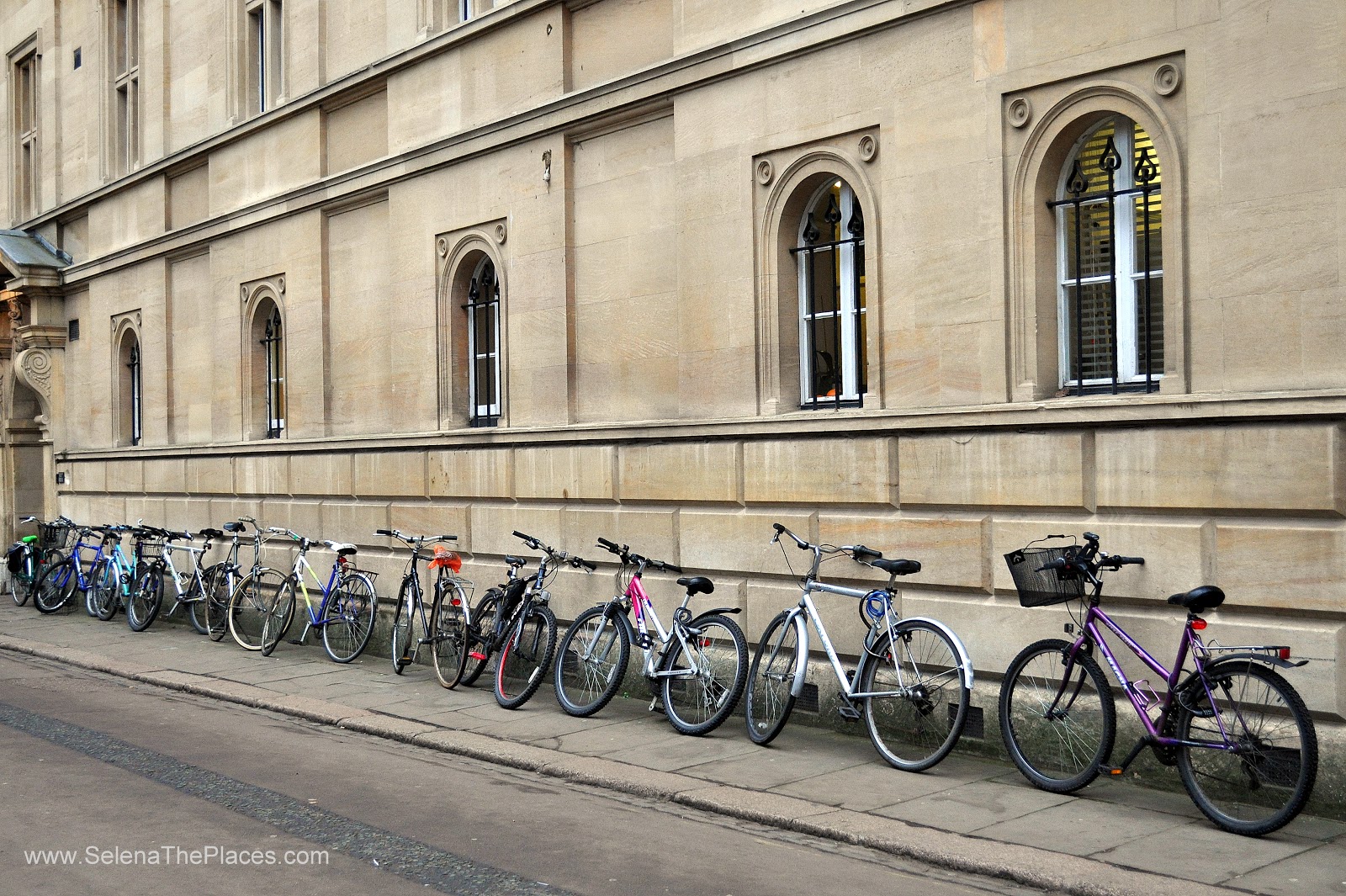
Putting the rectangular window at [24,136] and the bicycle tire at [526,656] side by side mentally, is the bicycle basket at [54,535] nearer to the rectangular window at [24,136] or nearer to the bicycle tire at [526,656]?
the rectangular window at [24,136]

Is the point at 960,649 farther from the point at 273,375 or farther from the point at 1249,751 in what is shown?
the point at 273,375

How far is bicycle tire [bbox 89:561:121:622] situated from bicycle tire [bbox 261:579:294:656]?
14.4 ft

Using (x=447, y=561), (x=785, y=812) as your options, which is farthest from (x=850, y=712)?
(x=447, y=561)

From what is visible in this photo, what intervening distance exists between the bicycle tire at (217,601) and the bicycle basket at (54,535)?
4815 mm

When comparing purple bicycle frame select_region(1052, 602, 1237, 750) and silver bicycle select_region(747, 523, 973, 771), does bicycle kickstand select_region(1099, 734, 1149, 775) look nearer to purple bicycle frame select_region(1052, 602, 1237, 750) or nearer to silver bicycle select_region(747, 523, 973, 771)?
purple bicycle frame select_region(1052, 602, 1237, 750)

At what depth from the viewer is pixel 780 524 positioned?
33.0ft

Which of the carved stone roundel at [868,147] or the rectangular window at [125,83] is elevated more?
the rectangular window at [125,83]

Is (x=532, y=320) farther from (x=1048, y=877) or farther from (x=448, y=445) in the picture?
(x=1048, y=877)

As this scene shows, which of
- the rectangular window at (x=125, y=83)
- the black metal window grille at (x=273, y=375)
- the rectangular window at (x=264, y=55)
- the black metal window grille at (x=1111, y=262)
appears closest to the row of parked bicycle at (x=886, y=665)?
the black metal window grille at (x=1111, y=262)

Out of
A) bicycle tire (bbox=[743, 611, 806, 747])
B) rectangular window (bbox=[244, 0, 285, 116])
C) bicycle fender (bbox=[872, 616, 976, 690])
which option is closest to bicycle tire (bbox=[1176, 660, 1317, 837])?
bicycle fender (bbox=[872, 616, 976, 690])

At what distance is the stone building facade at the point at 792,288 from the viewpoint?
7578 millimetres

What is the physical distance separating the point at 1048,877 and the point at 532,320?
7.88m

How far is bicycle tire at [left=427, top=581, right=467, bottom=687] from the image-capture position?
11.9 m

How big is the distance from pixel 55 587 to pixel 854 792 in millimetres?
14917
